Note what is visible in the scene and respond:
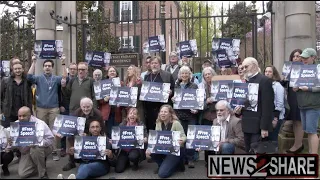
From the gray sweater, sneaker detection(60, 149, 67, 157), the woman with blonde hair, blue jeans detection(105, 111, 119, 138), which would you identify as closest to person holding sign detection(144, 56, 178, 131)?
the woman with blonde hair

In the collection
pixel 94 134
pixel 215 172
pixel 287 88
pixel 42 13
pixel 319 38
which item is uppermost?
pixel 42 13

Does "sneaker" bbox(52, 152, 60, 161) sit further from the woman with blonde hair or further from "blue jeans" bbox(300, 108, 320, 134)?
"blue jeans" bbox(300, 108, 320, 134)

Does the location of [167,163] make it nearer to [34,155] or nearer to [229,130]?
[229,130]

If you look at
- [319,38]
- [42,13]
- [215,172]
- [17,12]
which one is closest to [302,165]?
[215,172]

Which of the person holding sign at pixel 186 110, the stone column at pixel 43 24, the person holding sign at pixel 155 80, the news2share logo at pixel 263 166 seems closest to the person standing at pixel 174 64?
the person holding sign at pixel 155 80

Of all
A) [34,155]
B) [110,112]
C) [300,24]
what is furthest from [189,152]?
[300,24]

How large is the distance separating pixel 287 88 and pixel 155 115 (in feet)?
8.20

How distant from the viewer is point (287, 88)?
6.33 metres

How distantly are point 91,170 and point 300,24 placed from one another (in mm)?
4962

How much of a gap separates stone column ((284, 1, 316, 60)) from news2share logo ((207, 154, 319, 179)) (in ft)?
9.80

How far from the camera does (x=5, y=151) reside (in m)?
6.05

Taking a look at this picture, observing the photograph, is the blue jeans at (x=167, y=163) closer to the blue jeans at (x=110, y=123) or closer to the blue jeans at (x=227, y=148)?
the blue jeans at (x=227, y=148)

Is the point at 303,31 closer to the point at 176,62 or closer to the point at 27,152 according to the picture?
the point at 176,62

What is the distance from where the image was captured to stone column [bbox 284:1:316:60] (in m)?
7.14
